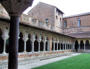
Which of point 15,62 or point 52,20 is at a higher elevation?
point 52,20

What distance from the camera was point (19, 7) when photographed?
9.70 ft

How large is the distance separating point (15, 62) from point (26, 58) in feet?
26.6

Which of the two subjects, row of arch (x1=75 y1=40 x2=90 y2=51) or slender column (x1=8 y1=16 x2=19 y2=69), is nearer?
slender column (x1=8 y1=16 x2=19 y2=69)

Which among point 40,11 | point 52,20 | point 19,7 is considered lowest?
point 19,7

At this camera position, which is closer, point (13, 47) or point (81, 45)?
point (13, 47)

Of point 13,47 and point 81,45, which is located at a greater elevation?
point 13,47

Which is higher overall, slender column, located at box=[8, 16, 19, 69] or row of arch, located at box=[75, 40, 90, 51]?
slender column, located at box=[8, 16, 19, 69]

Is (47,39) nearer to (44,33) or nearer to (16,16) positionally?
(44,33)

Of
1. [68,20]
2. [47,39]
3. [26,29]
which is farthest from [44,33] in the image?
[68,20]

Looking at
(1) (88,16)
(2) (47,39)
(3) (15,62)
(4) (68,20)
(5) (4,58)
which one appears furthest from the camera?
(4) (68,20)

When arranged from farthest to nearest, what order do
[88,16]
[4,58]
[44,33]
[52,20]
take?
1. [88,16]
2. [52,20]
3. [44,33]
4. [4,58]

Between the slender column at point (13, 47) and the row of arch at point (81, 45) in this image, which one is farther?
the row of arch at point (81, 45)

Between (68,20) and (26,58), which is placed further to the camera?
(68,20)

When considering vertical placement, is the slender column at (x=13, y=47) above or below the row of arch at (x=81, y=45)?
above
